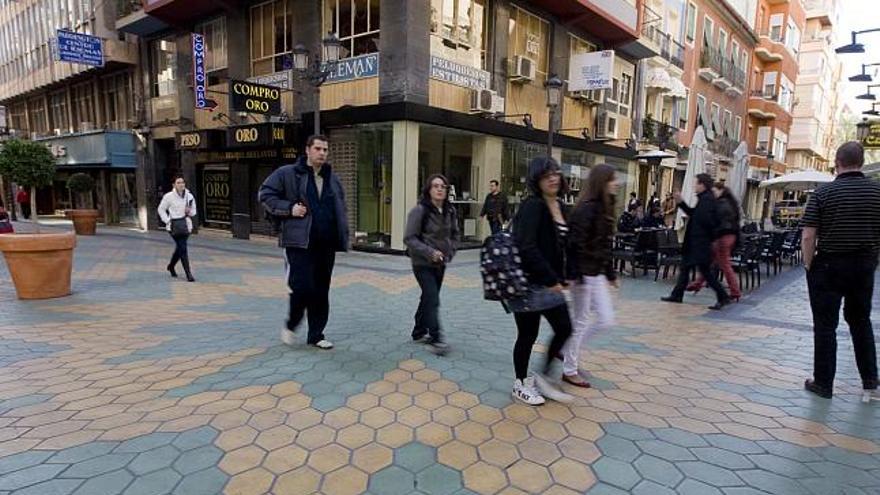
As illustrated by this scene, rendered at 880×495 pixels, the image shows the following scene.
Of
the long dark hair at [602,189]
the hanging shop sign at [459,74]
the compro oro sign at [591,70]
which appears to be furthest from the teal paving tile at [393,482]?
the compro oro sign at [591,70]

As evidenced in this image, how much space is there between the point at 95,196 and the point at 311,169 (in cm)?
2283

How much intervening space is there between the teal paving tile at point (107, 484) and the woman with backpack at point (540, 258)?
2384mm

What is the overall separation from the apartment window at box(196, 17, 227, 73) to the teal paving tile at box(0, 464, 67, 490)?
15190mm

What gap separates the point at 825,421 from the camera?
3.30 meters

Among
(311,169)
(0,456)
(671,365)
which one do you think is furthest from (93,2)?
(671,365)

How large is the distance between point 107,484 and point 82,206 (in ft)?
85.5

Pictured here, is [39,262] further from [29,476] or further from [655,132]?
[655,132]

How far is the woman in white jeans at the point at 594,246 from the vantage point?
344 centimetres

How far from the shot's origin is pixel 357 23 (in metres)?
11.9

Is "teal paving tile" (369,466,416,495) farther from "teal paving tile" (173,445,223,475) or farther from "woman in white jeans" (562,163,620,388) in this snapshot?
"woman in white jeans" (562,163,620,388)

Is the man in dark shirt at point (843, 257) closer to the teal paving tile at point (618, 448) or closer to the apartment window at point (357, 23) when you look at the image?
the teal paving tile at point (618, 448)

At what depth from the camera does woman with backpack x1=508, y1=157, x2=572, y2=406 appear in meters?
3.11

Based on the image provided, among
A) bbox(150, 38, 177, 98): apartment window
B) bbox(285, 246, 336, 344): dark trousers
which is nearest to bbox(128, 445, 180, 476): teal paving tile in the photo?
bbox(285, 246, 336, 344): dark trousers

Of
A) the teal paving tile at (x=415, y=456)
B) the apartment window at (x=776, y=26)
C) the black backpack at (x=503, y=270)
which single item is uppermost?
the apartment window at (x=776, y=26)
